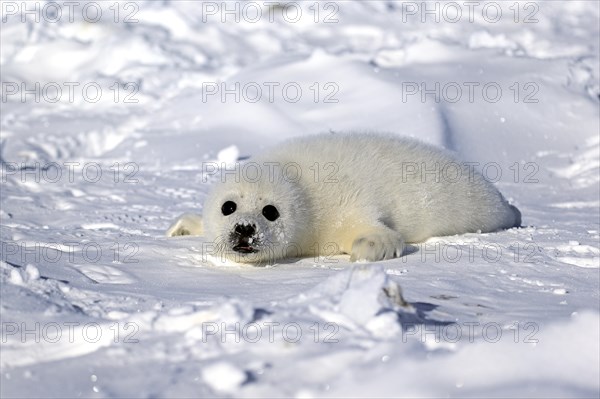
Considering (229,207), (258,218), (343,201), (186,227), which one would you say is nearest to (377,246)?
(343,201)

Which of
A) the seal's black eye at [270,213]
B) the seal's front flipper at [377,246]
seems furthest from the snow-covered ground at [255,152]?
the seal's black eye at [270,213]

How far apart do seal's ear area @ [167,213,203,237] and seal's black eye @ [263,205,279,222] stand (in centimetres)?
64

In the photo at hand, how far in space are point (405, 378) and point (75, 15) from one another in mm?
7678

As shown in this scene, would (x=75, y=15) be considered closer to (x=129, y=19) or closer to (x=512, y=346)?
(x=129, y=19)

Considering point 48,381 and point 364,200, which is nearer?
point 48,381

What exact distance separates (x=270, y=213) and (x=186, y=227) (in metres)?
0.67

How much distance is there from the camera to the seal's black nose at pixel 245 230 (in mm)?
3285

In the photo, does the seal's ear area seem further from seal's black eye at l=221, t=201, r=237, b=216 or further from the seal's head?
seal's black eye at l=221, t=201, r=237, b=216

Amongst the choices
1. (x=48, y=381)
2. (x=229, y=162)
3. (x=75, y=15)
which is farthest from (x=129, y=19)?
(x=48, y=381)

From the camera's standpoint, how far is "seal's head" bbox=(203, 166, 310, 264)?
3.31 meters

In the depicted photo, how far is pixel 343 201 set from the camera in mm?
3547

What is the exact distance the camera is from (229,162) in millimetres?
5902

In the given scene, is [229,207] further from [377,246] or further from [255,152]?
[255,152]

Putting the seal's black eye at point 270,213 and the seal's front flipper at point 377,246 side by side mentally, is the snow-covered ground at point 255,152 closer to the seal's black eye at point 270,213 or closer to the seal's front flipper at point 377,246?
the seal's front flipper at point 377,246
